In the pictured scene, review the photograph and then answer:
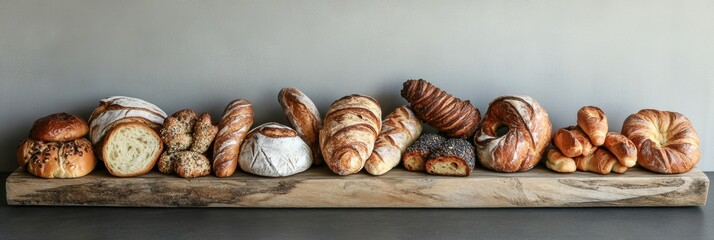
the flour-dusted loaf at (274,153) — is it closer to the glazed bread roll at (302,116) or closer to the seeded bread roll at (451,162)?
the glazed bread roll at (302,116)

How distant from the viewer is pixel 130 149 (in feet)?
7.96

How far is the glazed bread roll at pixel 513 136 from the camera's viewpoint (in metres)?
2.42

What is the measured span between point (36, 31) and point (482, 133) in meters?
1.62

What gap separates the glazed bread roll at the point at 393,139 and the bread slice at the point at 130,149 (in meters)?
0.69

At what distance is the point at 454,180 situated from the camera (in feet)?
7.74

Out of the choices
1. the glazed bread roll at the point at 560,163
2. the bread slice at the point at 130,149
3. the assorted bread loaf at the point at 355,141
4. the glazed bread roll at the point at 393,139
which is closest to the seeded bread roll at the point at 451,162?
the assorted bread loaf at the point at 355,141

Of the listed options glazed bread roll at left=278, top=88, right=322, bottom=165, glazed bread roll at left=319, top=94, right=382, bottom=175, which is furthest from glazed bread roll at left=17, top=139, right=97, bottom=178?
glazed bread roll at left=319, top=94, right=382, bottom=175

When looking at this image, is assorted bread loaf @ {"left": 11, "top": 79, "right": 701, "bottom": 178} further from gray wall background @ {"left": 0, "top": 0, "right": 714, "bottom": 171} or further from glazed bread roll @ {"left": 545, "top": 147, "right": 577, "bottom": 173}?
gray wall background @ {"left": 0, "top": 0, "right": 714, "bottom": 171}

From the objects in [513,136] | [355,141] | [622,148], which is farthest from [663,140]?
[355,141]

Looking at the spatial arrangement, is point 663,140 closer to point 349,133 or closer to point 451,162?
point 451,162

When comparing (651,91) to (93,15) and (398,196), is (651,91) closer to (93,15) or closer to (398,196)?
(398,196)

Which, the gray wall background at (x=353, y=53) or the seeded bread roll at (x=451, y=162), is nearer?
the seeded bread roll at (x=451, y=162)

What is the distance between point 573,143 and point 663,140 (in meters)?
0.36

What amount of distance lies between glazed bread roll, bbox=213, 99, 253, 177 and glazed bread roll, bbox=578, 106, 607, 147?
111cm
